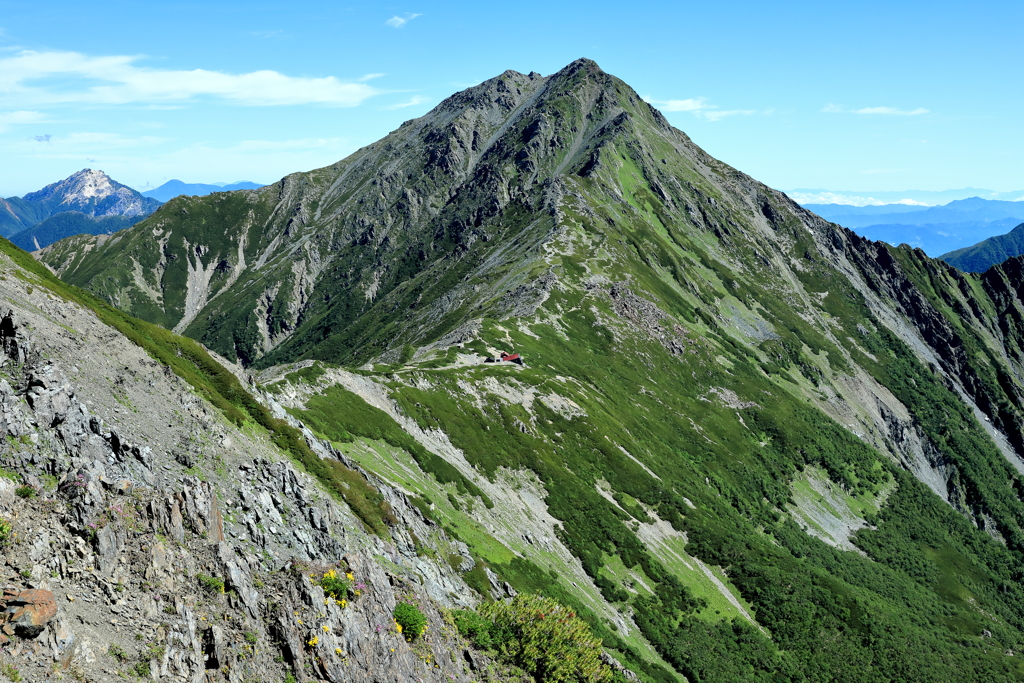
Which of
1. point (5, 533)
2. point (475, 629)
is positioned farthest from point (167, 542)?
point (475, 629)

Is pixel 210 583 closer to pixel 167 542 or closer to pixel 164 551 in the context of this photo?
pixel 164 551

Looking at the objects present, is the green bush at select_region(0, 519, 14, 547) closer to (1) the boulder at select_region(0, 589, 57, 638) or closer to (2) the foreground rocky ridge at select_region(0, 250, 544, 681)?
(2) the foreground rocky ridge at select_region(0, 250, 544, 681)

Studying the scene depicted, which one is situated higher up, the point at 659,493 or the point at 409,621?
the point at 409,621

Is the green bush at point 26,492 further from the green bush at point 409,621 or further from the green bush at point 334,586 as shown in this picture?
the green bush at point 409,621

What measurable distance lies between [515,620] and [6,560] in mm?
31870

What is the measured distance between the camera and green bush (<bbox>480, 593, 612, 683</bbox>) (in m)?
44.1

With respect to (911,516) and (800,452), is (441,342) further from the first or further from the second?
(911,516)

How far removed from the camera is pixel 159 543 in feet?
100

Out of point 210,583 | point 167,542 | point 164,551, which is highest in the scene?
point 167,542

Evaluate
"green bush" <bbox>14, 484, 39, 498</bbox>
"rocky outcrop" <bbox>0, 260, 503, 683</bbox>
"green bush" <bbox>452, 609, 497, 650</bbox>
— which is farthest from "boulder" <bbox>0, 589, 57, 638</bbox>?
"green bush" <bbox>452, 609, 497, 650</bbox>

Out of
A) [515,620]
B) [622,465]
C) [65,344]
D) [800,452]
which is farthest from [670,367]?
[65,344]

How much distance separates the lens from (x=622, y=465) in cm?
11031

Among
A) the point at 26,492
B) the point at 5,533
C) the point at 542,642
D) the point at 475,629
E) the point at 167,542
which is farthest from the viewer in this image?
the point at 542,642

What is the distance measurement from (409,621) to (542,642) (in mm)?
12388
